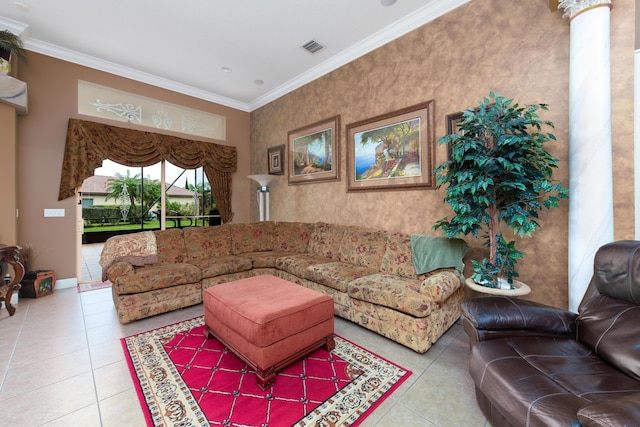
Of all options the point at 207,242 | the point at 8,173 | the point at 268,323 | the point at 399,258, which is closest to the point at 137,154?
the point at 8,173

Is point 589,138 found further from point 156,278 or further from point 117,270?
point 117,270

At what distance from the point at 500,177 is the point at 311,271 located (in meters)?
2.08

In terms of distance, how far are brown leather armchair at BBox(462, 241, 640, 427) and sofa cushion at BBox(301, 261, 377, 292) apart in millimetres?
1278

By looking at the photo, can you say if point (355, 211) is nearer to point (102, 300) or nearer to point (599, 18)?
point (599, 18)

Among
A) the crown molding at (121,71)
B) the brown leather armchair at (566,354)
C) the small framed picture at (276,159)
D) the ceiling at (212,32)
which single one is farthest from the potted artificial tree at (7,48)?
the brown leather armchair at (566,354)

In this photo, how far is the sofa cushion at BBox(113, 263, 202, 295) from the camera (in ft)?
9.11

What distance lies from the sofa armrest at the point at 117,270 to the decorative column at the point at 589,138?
13.6 feet

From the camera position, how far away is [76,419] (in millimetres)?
1509

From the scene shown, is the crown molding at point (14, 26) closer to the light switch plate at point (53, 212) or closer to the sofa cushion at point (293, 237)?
the light switch plate at point (53, 212)

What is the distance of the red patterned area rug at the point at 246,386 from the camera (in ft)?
4.99

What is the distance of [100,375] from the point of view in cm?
190

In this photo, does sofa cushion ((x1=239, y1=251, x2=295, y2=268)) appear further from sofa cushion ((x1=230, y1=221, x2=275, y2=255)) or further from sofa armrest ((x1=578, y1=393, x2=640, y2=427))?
sofa armrest ((x1=578, y1=393, x2=640, y2=427))

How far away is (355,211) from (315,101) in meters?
1.98

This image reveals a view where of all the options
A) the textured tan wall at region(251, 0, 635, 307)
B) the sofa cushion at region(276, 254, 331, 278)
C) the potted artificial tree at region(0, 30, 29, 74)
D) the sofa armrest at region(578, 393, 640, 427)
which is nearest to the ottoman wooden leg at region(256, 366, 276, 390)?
the sofa cushion at region(276, 254, 331, 278)
